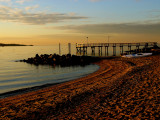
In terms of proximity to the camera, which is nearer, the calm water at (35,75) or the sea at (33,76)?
the sea at (33,76)

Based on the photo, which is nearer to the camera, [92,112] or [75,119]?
[75,119]

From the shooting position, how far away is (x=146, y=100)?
29.4ft

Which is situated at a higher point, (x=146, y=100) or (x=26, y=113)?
(x=146, y=100)

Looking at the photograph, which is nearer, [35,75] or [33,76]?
[33,76]

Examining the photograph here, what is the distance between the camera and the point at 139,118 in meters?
6.93

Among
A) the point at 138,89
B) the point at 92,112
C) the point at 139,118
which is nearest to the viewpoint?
the point at 139,118

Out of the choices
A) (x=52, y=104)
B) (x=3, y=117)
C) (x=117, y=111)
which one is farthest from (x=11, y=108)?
(x=117, y=111)

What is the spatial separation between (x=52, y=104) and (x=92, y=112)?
2924 mm

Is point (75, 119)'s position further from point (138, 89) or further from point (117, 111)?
point (138, 89)

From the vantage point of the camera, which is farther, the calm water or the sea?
the calm water

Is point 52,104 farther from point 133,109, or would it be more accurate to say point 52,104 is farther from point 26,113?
point 133,109

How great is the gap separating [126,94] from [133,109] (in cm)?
262

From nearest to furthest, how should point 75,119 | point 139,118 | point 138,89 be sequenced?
point 139,118
point 75,119
point 138,89

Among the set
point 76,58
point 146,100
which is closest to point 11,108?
point 146,100
